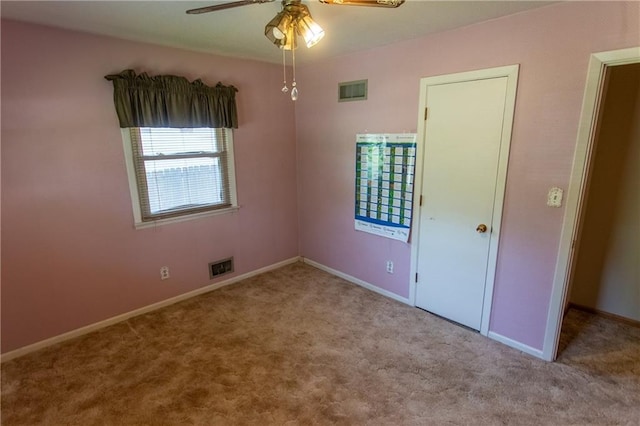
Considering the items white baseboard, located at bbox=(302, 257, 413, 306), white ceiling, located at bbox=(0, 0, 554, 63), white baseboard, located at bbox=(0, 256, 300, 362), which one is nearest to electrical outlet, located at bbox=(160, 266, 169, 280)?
white baseboard, located at bbox=(0, 256, 300, 362)

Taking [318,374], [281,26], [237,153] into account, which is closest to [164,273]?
[237,153]

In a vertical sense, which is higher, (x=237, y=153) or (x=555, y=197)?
(x=237, y=153)

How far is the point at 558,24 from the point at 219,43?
2.46m

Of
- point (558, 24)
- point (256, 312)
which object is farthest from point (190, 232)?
point (558, 24)

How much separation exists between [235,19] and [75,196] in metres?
1.81

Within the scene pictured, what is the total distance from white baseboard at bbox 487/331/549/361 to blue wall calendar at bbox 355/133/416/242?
40.8 inches

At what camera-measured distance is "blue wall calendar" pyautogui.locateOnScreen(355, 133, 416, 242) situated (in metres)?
2.96

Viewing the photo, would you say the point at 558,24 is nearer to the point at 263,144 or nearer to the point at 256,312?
the point at 263,144

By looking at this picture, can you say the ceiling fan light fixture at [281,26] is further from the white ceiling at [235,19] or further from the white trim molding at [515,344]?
the white trim molding at [515,344]

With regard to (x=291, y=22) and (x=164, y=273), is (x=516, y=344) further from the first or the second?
(x=164, y=273)

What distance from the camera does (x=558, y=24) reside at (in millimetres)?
2025

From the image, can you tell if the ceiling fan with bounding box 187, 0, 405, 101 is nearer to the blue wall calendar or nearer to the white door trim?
the white door trim

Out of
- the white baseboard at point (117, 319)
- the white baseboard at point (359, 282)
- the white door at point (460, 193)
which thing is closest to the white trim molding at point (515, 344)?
the white door at point (460, 193)

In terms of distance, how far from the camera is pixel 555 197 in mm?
2178
